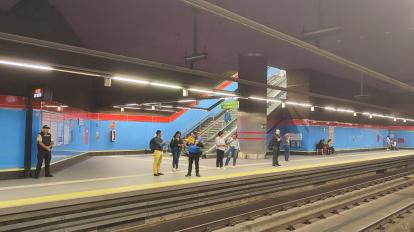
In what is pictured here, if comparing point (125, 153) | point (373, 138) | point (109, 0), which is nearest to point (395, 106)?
point (373, 138)

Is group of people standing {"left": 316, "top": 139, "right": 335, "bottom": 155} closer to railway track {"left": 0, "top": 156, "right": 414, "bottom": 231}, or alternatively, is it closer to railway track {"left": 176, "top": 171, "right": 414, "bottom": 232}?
railway track {"left": 176, "top": 171, "right": 414, "bottom": 232}

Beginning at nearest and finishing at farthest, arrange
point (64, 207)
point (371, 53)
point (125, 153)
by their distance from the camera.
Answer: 1. point (64, 207)
2. point (371, 53)
3. point (125, 153)

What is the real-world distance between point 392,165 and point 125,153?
16.4 m

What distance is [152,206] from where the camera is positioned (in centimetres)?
809

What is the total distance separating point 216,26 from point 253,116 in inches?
297

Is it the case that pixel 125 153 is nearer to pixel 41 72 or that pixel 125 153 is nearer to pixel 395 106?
pixel 41 72

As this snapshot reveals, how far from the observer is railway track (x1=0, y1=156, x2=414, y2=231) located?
20.7ft

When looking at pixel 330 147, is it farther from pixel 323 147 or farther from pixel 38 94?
Result: pixel 38 94

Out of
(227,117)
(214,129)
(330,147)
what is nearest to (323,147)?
(330,147)

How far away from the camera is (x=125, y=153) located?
23.7 m

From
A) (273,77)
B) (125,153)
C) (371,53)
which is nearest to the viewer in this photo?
(371,53)

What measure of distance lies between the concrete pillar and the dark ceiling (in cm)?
126

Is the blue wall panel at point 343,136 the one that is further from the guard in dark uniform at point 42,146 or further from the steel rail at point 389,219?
the guard in dark uniform at point 42,146

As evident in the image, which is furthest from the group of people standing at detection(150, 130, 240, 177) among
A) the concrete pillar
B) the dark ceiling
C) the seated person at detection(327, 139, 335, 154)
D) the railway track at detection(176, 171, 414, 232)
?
the seated person at detection(327, 139, 335, 154)
